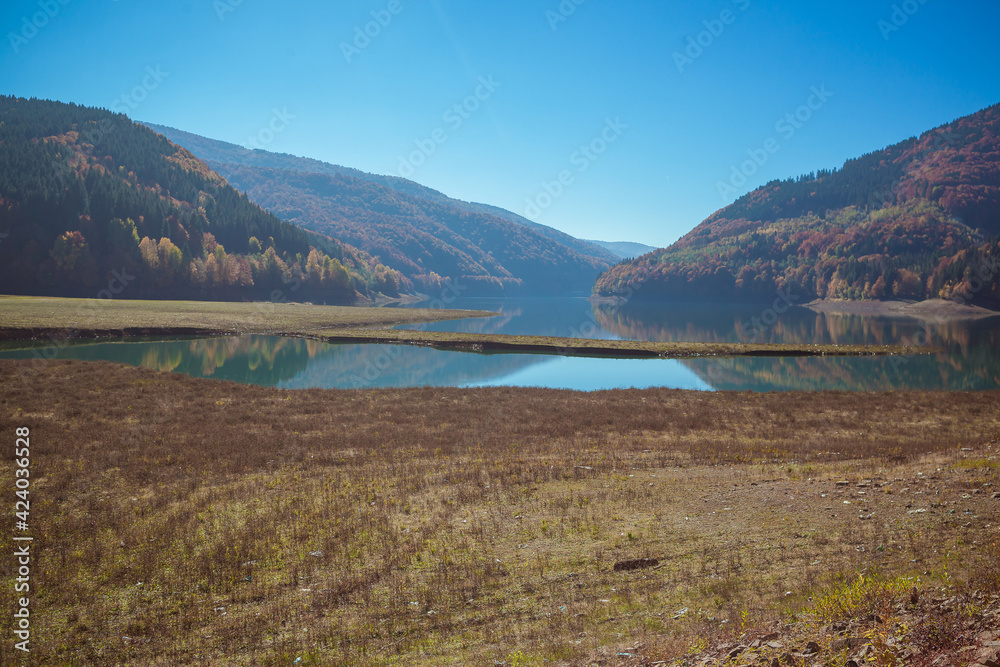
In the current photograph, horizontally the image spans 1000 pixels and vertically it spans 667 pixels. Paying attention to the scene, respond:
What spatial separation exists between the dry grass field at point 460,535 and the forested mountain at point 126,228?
10675 centimetres

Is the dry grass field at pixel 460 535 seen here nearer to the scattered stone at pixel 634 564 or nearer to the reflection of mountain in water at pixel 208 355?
the scattered stone at pixel 634 564

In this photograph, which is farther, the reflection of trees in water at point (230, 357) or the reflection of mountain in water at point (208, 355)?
the reflection of mountain in water at point (208, 355)

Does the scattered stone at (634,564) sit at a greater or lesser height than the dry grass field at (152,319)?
lesser

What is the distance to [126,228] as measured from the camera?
119375mm

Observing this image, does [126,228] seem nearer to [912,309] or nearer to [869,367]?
[869,367]

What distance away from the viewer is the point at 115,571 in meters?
10.6

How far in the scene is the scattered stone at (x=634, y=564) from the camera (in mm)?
10484

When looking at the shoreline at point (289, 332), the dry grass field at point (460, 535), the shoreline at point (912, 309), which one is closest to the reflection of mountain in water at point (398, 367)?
the shoreline at point (289, 332)

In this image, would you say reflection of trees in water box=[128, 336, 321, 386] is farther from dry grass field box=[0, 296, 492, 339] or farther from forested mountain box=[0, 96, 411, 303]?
forested mountain box=[0, 96, 411, 303]

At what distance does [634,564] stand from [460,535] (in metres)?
4.16

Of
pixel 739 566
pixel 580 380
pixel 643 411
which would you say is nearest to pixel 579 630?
pixel 739 566

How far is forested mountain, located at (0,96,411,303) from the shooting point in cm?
10775

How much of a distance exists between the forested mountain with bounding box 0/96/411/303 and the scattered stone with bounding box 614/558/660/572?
417ft

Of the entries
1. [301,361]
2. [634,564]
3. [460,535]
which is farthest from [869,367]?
[301,361]
